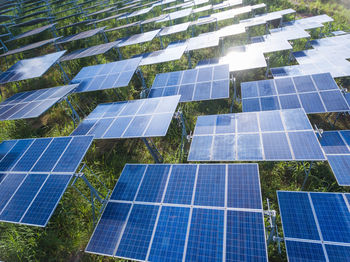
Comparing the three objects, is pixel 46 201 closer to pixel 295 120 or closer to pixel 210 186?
pixel 210 186

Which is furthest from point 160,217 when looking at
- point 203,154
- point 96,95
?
point 96,95

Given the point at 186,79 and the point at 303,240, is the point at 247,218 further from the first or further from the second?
the point at 186,79

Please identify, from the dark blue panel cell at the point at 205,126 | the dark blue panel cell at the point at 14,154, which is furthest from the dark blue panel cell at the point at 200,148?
the dark blue panel cell at the point at 14,154

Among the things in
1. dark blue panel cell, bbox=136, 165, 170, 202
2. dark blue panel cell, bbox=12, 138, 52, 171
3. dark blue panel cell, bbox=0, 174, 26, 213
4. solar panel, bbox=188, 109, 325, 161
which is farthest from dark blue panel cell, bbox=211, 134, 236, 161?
dark blue panel cell, bbox=0, 174, 26, 213

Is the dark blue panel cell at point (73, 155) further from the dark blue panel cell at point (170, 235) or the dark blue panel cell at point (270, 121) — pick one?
the dark blue panel cell at point (270, 121)

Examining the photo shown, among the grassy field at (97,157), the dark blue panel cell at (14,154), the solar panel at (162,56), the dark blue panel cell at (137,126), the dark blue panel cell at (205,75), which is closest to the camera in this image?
the grassy field at (97,157)

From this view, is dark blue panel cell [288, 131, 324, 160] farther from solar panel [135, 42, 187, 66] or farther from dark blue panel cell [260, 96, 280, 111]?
solar panel [135, 42, 187, 66]

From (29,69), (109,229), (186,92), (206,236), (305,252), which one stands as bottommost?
(305,252)

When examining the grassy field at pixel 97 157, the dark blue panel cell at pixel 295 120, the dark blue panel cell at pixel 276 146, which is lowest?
the grassy field at pixel 97 157

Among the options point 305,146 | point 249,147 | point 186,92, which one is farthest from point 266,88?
point 249,147
